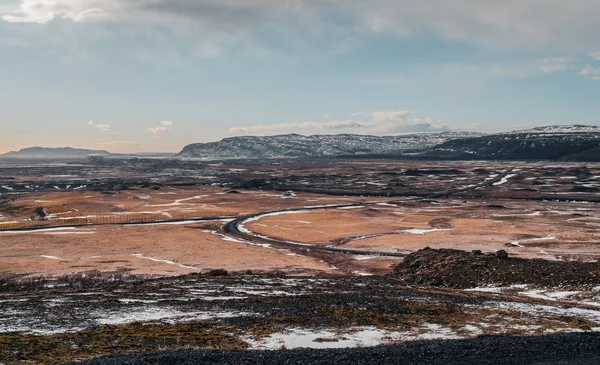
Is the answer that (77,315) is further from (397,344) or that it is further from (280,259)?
(280,259)

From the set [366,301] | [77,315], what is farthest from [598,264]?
[77,315]

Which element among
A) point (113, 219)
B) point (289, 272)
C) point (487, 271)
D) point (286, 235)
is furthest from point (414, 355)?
point (113, 219)

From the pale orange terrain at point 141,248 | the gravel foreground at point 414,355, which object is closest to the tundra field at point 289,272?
the pale orange terrain at point 141,248

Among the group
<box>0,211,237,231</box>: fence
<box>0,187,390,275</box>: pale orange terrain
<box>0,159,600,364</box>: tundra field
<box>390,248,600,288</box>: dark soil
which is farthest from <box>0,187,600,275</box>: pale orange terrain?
<box>390,248,600,288</box>: dark soil

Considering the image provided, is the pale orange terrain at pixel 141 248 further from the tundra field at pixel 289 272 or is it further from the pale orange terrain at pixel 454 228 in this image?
the pale orange terrain at pixel 454 228

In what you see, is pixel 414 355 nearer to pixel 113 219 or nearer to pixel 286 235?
pixel 286 235

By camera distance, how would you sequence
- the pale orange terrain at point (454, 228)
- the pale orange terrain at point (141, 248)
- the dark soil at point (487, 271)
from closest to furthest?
the dark soil at point (487, 271)
the pale orange terrain at point (141, 248)
the pale orange terrain at point (454, 228)
